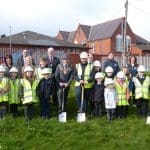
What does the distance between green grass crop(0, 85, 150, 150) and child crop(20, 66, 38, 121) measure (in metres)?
0.32

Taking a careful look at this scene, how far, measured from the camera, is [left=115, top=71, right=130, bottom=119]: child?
14.3 m

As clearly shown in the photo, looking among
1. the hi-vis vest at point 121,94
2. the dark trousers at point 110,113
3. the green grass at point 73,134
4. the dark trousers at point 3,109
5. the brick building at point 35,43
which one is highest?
the brick building at point 35,43

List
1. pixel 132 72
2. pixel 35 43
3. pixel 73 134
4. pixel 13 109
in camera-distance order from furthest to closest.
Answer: pixel 35 43
pixel 132 72
pixel 13 109
pixel 73 134

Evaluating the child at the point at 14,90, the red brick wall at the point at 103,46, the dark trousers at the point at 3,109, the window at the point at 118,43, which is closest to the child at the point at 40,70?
the child at the point at 14,90

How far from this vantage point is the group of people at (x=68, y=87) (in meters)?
13.9

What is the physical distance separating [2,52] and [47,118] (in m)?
25.7

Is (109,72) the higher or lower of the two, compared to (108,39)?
lower

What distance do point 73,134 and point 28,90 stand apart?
2.11m

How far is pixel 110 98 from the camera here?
14086 millimetres

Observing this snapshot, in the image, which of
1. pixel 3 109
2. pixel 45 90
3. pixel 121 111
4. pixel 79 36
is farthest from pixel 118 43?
pixel 3 109

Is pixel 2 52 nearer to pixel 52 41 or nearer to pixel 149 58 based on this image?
pixel 149 58

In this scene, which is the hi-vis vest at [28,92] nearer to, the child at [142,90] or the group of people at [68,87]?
the group of people at [68,87]

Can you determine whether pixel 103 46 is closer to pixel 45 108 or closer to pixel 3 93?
pixel 45 108

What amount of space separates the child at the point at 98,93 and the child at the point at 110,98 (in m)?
0.19
